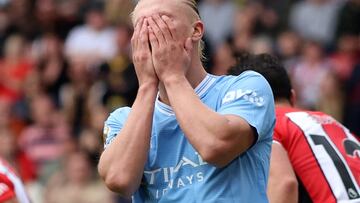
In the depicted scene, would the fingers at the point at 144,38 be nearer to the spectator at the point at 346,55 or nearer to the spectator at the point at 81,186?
the spectator at the point at 81,186

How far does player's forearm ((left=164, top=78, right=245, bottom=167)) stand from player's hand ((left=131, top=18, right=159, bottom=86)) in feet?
0.82

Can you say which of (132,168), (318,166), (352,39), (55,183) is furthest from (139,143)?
(352,39)

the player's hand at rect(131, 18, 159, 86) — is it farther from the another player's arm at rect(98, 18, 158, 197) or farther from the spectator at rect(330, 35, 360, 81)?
the spectator at rect(330, 35, 360, 81)

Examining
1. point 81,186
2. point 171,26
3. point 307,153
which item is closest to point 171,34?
point 171,26

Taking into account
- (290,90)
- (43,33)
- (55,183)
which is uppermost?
(290,90)

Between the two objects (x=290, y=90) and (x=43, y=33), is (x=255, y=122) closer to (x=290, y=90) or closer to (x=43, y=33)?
(x=290, y=90)

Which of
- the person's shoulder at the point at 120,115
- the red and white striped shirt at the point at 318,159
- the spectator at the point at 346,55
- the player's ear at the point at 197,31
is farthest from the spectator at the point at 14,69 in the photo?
the player's ear at the point at 197,31

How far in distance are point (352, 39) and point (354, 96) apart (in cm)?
102

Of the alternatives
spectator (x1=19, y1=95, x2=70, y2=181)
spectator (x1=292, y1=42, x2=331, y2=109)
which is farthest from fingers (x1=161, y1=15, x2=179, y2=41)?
spectator (x1=19, y1=95, x2=70, y2=181)

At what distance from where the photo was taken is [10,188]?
232 inches

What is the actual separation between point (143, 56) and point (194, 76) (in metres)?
0.28

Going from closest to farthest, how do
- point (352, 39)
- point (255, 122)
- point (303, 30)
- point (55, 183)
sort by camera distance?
point (255, 122) → point (55, 183) → point (352, 39) → point (303, 30)

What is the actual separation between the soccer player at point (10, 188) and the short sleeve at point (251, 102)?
1.62 m

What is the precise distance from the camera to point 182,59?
15.5 ft
